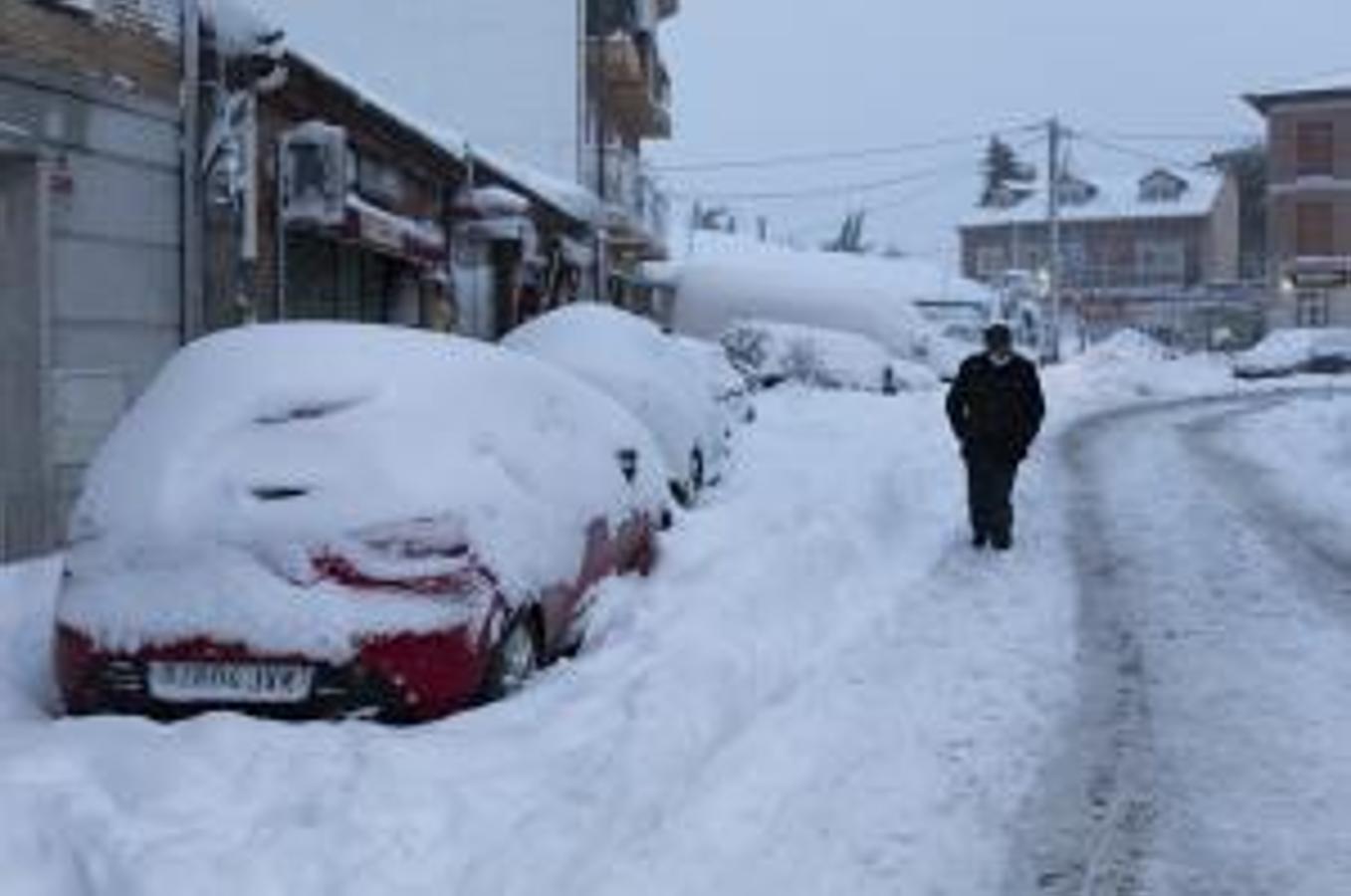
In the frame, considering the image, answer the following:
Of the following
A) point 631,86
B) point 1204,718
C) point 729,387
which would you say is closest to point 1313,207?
point 631,86

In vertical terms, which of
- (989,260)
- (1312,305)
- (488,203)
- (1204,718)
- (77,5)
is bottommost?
(1204,718)

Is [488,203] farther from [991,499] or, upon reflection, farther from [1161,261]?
[1161,261]

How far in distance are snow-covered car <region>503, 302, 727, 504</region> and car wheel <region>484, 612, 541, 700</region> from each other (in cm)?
759

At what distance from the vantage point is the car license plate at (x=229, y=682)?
27.8 ft

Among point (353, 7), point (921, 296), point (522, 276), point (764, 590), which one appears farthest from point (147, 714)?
point (921, 296)

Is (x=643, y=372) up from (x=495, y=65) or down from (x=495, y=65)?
down

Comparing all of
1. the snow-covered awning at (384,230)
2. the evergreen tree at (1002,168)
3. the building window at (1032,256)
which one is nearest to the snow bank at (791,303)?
the snow-covered awning at (384,230)

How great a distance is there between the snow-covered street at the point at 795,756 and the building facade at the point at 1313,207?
72.1 m

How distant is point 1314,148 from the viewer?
84750mm

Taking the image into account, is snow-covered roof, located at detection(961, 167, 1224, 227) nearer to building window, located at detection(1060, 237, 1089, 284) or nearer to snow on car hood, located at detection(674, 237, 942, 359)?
building window, located at detection(1060, 237, 1089, 284)

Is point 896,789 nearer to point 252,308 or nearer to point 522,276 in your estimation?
point 252,308

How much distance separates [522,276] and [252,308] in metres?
14.4

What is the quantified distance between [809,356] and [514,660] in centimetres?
3578

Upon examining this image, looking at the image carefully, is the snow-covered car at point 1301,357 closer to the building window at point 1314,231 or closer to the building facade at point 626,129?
the building facade at point 626,129
